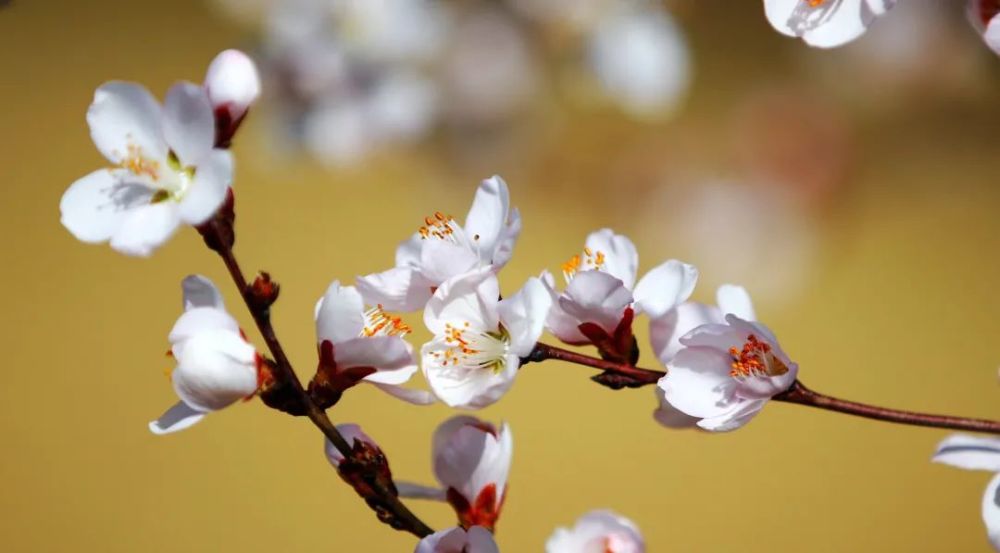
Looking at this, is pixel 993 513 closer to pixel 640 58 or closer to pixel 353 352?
pixel 353 352

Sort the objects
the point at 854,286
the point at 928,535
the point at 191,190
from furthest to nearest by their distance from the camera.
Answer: the point at 854,286 → the point at 928,535 → the point at 191,190

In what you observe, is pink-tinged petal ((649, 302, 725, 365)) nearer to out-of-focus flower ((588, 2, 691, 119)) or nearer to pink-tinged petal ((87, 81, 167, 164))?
pink-tinged petal ((87, 81, 167, 164))

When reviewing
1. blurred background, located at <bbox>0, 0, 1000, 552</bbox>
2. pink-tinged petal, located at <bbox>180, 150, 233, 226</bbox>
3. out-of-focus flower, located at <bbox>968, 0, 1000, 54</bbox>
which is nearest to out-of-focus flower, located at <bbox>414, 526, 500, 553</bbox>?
pink-tinged petal, located at <bbox>180, 150, 233, 226</bbox>

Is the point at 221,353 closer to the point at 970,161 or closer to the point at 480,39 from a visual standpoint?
the point at 480,39

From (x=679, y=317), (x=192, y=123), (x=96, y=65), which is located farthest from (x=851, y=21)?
A: (x=96, y=65)

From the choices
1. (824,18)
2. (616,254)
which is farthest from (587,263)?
(824,18)

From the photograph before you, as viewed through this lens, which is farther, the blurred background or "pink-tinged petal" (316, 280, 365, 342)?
the blurred background
